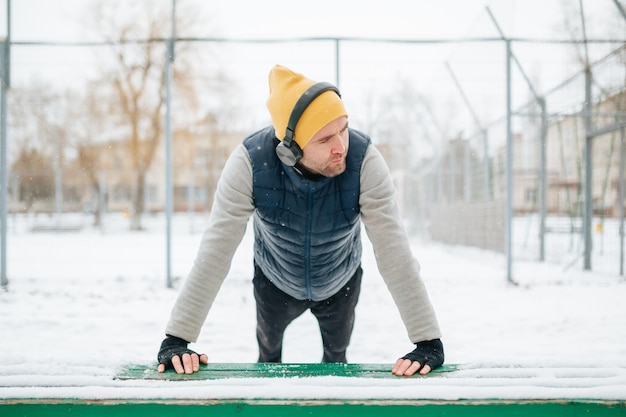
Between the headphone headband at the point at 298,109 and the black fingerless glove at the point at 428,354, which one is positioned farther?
the headphone headband at the point at 298,109

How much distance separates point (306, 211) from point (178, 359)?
2.19ft

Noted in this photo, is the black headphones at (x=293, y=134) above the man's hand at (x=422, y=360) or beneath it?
above

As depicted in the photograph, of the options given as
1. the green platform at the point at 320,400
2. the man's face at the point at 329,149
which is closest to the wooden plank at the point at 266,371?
the green platform at the point at 320,400

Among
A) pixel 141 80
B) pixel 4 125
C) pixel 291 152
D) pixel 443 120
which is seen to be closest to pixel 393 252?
pixel 291 152

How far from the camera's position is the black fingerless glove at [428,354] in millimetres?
1436

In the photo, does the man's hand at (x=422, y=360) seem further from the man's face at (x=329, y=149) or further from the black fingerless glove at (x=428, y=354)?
the man's face at (x=329, y=149)

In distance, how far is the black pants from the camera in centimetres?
223

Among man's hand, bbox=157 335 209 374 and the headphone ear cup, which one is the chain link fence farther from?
man's hand, bbox=157 335 209 374

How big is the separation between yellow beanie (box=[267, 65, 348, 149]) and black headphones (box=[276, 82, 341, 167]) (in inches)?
0.6

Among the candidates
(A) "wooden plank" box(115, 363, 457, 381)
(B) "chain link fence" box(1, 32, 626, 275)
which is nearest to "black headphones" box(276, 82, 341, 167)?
(A) "wooden plank" box(115, 363, 457, 381)

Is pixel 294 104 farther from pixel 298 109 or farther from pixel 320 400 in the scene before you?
pixel 320 400

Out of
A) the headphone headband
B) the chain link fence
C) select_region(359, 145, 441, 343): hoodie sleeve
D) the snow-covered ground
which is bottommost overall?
the snow-covered ground

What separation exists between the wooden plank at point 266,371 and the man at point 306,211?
40 millimetres

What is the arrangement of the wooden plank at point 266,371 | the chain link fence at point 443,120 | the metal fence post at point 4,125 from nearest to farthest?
the wooden plank at point 266,371
the metal fence post at point 4,125
the chain link fence at point 443,120
